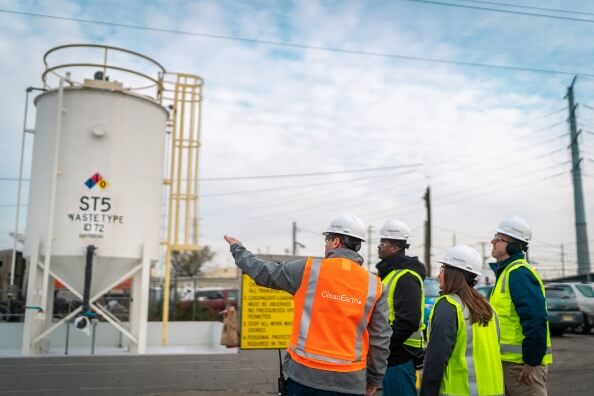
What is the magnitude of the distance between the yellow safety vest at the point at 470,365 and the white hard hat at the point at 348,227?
823 millimetres

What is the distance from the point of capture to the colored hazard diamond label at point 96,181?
911 cm

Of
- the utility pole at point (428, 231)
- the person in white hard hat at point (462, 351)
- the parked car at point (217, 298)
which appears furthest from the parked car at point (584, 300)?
the person in white hard hat at point (462, 351)

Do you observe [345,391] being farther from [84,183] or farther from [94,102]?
[94,102]

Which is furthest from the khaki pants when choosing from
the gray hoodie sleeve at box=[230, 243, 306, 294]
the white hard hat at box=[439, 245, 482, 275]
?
the gray hoodie sleeve at box=[230, 243, 306, 294]

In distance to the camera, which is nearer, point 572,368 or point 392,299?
point 392,299

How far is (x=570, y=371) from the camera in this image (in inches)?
423

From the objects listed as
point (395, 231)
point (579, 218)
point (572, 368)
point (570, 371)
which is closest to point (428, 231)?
point (579, 218)

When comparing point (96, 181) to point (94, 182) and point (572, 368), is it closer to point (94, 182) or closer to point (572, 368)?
point (94, 182)

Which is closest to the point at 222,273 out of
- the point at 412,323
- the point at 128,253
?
the point at 128,253

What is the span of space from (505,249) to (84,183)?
683 centimetres

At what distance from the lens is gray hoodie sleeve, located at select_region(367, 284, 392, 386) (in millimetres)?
3973

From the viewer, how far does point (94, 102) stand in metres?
9.34

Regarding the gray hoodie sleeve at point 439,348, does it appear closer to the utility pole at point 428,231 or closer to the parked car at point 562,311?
the parked car at point 562,311

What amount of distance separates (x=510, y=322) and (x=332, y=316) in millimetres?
1873
